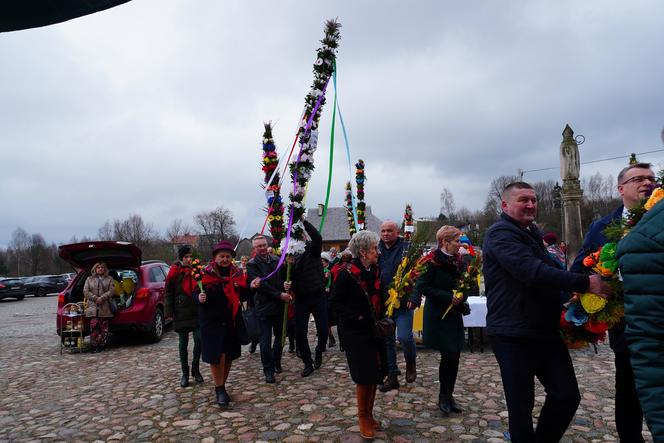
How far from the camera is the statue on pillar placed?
45.5ft

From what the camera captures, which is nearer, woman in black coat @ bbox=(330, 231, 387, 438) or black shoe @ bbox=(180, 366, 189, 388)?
woman in black coat @ bbox=(330, 231, 387, 438)

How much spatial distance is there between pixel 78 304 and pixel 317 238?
5493 mm

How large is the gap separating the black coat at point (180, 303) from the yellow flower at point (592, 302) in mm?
4817

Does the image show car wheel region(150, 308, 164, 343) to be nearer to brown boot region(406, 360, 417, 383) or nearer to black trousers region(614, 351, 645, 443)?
brown boot region(406, 360, 417, 383)

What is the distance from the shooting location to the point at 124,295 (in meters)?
9.66

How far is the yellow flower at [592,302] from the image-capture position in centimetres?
259

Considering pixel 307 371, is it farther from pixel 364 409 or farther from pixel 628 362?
pixel 628 362

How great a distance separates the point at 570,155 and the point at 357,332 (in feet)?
40.9

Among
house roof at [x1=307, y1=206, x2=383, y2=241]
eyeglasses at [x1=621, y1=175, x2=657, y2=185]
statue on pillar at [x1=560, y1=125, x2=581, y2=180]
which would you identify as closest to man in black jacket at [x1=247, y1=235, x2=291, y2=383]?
eyeglasses at [x1=621, y1=175, x2=657, y2=185]

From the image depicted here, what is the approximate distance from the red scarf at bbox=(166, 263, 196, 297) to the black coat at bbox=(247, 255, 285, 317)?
80 cm

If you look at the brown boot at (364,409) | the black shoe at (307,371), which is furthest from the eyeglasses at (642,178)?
the black shoe at (307,371)

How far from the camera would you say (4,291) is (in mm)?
26875

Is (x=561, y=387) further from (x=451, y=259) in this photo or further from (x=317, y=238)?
(x=317, y=238)

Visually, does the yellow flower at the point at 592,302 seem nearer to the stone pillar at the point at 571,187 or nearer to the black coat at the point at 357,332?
the black coat at the point at 357,332
